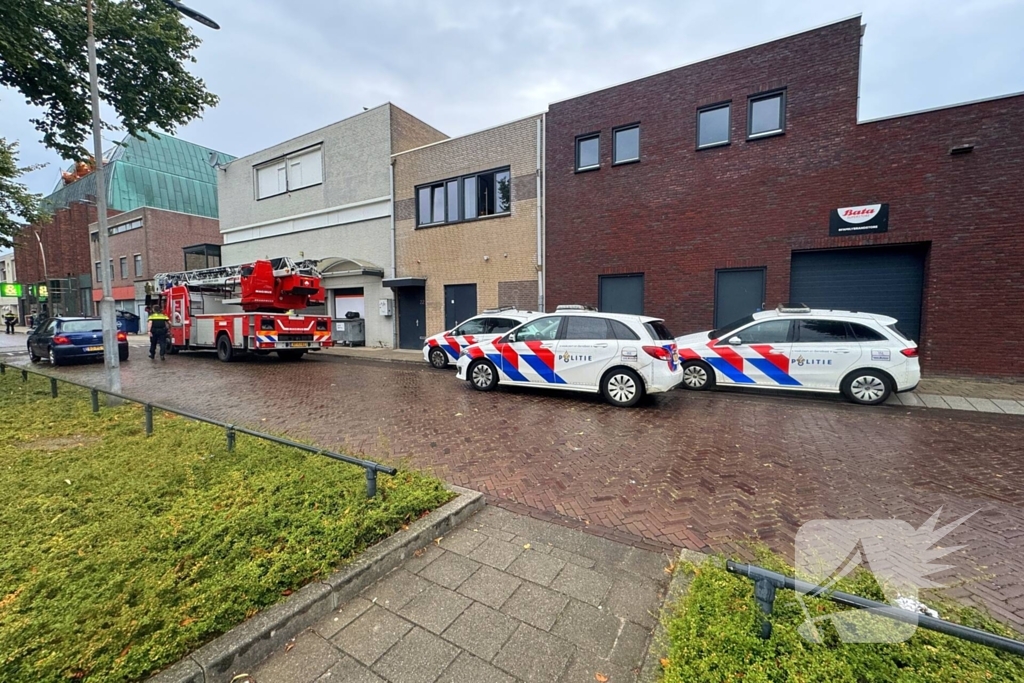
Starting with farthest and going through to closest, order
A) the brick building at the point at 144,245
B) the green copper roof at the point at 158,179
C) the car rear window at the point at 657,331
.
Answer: the green copper roof at the point at 158,179, the brick building at the point at 144,245, the car rear window at the point at 657,331

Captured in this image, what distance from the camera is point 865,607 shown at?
1757 mm

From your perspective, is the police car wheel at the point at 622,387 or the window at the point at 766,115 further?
the window at the point at 766,115

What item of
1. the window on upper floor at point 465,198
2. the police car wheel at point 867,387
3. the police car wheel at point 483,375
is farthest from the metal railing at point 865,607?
the window on upper floor at point 465,198

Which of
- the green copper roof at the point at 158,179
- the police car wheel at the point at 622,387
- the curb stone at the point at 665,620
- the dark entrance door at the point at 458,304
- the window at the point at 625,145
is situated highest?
the green copper roof at the point at 158,179

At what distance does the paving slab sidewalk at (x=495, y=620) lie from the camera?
2023 millimetres

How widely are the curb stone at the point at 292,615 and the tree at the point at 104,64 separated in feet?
34.9

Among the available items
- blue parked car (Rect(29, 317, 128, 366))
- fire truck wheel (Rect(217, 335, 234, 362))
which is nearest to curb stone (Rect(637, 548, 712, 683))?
fire truck wheel (Rect(217, 335, 234, 362))

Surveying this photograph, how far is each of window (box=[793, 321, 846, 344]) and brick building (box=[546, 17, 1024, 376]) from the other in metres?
3.59

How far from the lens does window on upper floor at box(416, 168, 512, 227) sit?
1539 centimetres

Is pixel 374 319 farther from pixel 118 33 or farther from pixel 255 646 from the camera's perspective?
pixel 255 646

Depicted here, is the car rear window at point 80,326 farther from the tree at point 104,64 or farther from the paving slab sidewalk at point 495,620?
the paving slab sidewalk at point 495,620

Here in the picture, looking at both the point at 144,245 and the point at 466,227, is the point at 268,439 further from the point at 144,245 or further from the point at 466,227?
the point at 144,245

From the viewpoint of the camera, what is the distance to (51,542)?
284cm

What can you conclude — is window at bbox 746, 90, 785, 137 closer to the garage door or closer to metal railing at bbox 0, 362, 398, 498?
the garage door
